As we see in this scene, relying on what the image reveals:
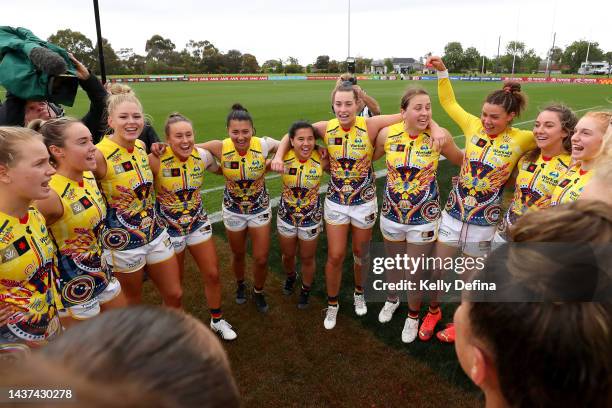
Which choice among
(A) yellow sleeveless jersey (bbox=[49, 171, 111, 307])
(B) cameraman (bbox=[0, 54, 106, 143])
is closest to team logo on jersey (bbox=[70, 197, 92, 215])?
(A) yellow sleeveless jersey (bbox=[49, 171, 111, 307])

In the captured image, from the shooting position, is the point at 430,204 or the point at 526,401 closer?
the point at 526,401

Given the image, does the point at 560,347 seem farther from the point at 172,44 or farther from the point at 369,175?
the point at 172,44

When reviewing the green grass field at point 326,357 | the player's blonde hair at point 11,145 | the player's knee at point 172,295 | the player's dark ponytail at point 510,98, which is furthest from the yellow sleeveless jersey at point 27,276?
the player's dark ponytail at point 510,98

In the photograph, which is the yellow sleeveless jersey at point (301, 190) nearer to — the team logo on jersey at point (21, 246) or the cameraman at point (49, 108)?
the cameraman at point (49, 108)

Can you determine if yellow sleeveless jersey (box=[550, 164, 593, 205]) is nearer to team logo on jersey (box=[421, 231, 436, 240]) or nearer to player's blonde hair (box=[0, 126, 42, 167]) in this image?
team logo on jersey (box=[421, 231, 436, 240])

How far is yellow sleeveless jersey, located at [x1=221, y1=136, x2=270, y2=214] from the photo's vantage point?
395 centimetres

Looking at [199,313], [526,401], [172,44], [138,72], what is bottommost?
[199,313]

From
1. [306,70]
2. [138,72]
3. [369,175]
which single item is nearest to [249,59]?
[306,70]

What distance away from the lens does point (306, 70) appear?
7719cm

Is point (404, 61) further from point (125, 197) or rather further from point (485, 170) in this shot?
point (125, 197)

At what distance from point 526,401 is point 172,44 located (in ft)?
311

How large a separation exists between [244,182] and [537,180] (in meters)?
2.60

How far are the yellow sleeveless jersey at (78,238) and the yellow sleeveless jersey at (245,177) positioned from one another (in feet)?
4.42

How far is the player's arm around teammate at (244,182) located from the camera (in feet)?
12.9
